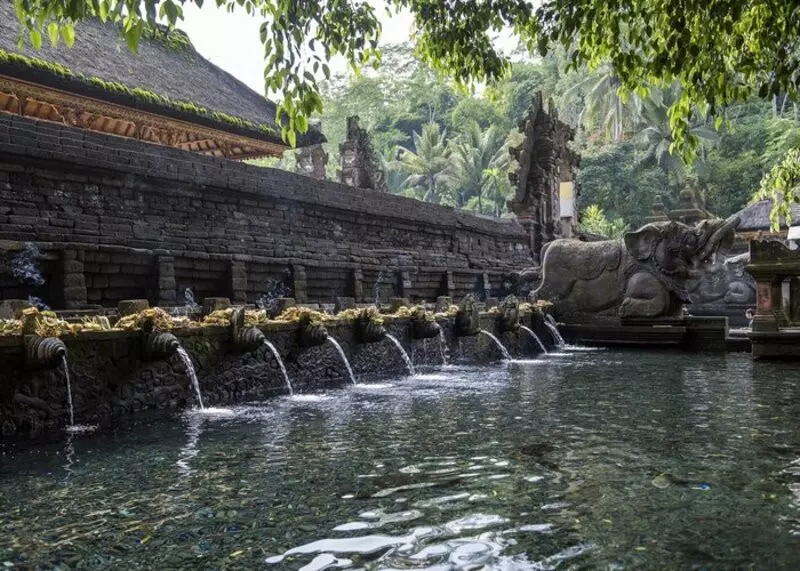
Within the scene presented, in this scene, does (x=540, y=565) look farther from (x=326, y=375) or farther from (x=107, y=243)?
(x=107, y=243)

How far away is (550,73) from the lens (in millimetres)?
49969

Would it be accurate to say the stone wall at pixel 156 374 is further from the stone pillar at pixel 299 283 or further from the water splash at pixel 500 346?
the stone pillar at pixel 299 283

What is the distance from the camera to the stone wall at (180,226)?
32.8 ft

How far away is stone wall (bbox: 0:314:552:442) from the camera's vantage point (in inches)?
227

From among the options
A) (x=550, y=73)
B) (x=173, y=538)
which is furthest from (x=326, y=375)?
(x=550, y=73)

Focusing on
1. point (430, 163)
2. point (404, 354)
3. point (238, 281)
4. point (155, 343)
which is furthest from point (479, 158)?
point (155, 343)

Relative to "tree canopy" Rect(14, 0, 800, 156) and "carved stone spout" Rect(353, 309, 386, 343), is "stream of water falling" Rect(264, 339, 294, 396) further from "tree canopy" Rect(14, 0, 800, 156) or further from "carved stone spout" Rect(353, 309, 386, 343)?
"tree canopy" Rect(14, 0, 800, 156)

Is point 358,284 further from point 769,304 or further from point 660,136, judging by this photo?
point 660,136

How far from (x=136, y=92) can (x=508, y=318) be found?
30.0ft

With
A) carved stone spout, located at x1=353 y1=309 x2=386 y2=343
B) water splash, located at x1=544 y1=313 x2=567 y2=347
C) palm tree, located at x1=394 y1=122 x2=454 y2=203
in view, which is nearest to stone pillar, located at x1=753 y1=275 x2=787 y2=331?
water splash, located at x1=544 y1=313 x2=567 y2=347

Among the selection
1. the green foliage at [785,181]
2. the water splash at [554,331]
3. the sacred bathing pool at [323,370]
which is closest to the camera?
the sacred bathing pool at [323,370]

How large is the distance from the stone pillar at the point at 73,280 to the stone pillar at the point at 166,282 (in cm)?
126

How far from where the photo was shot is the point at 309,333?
28.7 ft

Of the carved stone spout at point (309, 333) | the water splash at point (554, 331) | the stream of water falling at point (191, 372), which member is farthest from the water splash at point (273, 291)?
the water splash at point (554, 331)
